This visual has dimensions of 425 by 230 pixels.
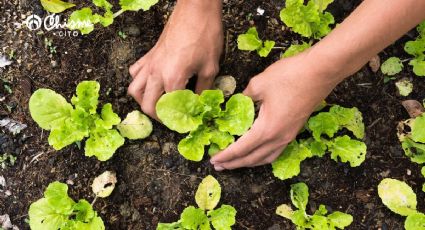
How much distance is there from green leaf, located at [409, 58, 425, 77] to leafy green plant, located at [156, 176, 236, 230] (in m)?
0.88

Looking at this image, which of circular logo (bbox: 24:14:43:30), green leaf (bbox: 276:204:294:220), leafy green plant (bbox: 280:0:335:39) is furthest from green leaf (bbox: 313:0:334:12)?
circular logo (bbox: 24:14:43:30)

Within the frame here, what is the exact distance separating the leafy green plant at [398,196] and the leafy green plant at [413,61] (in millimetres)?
427

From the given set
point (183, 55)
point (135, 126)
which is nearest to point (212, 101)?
point (183, 55)

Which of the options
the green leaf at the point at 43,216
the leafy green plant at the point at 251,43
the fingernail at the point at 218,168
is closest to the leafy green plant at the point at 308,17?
the leafy green plant at the point at 251,43

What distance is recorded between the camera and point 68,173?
6.27ft

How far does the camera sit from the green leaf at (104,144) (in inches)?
71.1

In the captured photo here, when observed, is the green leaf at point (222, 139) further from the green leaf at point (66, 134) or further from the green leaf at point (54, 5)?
the green leaf at point (54, 5)

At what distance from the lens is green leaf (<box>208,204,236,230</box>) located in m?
→ 1.80

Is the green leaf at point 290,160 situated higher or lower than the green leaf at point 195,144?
lower

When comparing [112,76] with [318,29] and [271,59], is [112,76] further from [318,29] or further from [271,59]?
[318,29]

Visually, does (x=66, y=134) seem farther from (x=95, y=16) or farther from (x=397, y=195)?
(x=397, y=195)

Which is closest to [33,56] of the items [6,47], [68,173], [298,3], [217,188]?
[6,47]

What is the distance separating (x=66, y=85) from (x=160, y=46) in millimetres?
427

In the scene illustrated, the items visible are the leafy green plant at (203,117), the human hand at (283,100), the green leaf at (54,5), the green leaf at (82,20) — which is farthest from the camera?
the green leaf at (54,5)
